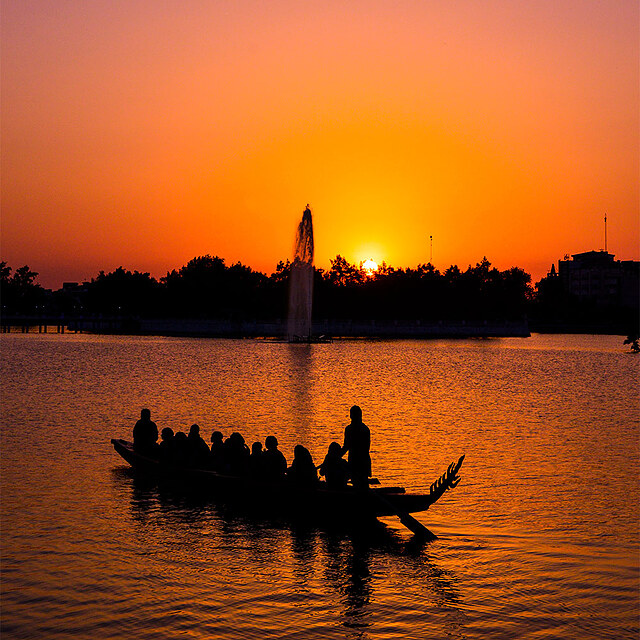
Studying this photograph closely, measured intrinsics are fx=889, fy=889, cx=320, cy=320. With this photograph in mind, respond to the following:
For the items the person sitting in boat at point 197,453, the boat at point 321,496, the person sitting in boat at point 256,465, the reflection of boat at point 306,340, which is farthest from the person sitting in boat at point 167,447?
the reflection of boat at point 306,340

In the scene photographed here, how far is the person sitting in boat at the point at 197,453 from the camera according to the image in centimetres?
2434

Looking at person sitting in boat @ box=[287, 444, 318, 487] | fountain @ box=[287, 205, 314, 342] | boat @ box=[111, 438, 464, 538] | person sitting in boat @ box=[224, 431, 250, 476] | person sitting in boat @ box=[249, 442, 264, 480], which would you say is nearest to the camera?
boat @ box=[111, 438, 464, 538]

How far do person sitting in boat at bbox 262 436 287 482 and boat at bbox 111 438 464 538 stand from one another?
0.23 meters

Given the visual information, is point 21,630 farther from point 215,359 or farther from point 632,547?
point 215,359

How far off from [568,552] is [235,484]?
8360 mm

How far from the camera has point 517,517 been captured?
22641 millimetres

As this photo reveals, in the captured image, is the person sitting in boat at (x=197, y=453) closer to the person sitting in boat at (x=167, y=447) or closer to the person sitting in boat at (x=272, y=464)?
the person sitting in boat at (x=167, y=447)

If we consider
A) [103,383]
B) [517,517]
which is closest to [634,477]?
[517,517]

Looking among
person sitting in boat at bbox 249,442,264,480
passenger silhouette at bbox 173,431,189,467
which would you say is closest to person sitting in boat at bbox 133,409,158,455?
passenger silhouette at bbox 173,431,189,467

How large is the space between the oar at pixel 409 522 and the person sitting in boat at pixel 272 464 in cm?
291

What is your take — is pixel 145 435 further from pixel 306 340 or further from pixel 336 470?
pixel 306 340

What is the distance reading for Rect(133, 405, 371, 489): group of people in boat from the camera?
67.9 ft

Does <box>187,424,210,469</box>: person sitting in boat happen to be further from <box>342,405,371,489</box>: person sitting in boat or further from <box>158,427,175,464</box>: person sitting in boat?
<box>342,405,371,489</box>: person sitting in boat

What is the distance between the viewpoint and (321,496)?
2084 cm
